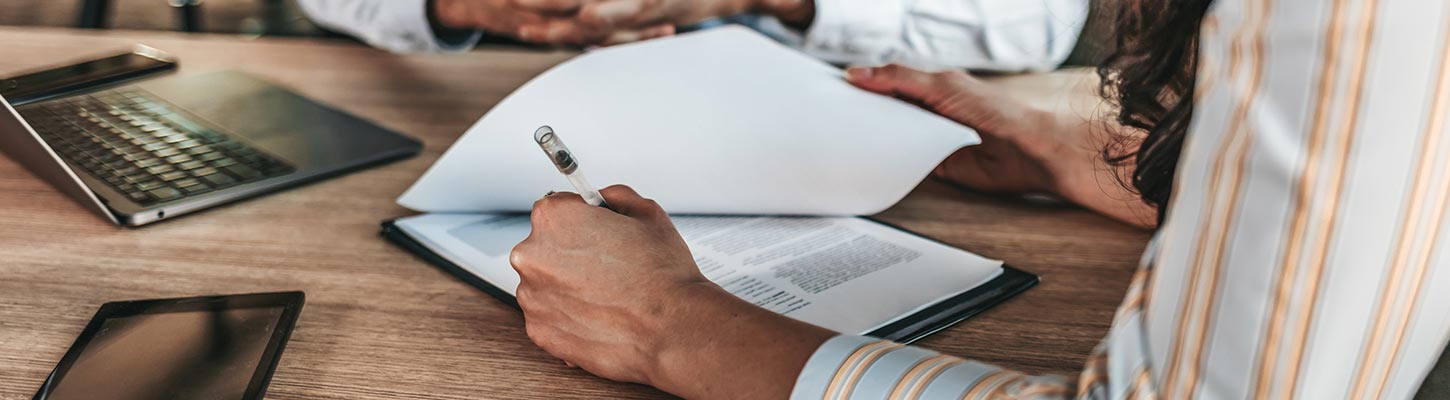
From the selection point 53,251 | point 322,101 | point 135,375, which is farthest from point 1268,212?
point 322,101

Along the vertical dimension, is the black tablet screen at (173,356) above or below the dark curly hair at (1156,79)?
below

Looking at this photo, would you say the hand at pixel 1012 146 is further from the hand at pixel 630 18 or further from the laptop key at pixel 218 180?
the laptop key at pixel 218 180

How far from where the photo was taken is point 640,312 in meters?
0.59

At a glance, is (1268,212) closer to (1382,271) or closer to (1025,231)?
(1382,271)

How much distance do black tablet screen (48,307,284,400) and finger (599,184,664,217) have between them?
0.21 meters

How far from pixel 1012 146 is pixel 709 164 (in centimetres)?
28

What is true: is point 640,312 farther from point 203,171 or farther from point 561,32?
point 561,32

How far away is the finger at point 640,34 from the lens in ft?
4.24

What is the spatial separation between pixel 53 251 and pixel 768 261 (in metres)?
0.52

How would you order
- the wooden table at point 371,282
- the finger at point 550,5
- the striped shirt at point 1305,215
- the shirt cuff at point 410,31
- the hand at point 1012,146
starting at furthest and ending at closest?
the shirt cuff at point 410,31
the finger at point 550,5
the hand at point 1012,146
the wooden table at point 371,282
the striped shirt at point 1305,215

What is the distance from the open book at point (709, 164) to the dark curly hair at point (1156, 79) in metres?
0.12

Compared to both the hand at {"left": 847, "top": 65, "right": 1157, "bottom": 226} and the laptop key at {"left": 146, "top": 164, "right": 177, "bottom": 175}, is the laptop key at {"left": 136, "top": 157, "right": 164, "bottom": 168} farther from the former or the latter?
the hand at {"left": 847, "top": 65, "right": 1157, "bottom": 226}

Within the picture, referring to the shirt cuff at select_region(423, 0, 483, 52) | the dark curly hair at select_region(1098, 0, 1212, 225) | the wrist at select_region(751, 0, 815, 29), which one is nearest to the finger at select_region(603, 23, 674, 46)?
the wrist at select_region(751, 0, 815, 29)

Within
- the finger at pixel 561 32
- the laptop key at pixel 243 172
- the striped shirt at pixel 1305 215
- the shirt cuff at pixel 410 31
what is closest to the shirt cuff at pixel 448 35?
the shirt cuff at pixel 410 31
